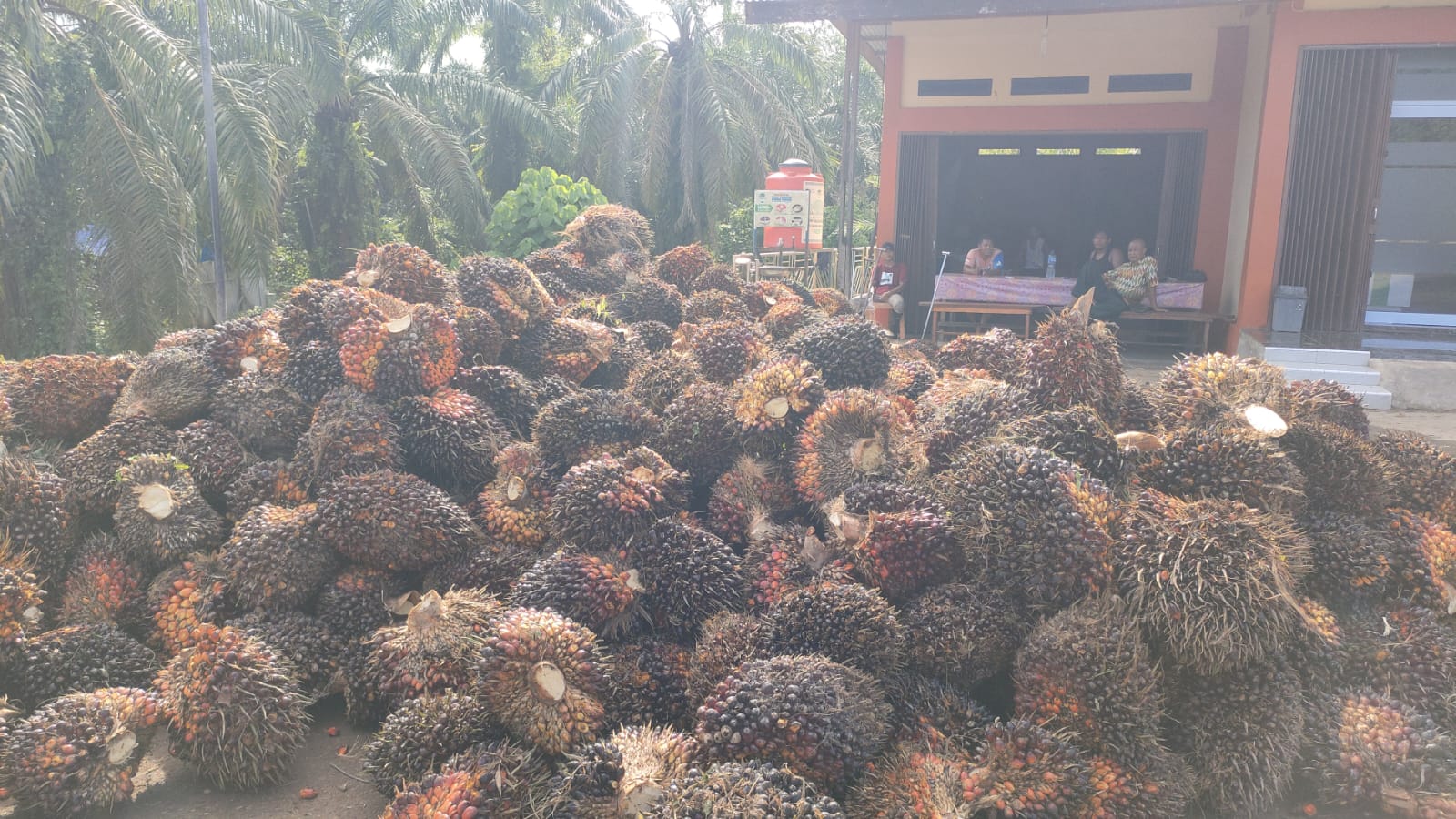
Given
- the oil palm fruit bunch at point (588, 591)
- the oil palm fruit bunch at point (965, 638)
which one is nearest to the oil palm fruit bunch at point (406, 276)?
the oil palm fruit bunch at point (588, 591)

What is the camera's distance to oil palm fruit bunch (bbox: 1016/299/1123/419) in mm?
3277

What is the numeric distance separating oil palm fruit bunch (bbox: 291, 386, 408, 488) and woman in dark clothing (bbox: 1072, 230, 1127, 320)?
9.25 meters

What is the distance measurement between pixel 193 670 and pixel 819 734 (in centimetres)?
189

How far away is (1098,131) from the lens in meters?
12.5

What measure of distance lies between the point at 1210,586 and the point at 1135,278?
32.0ft

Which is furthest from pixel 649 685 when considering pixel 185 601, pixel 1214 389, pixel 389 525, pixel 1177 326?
pixel 1177 326

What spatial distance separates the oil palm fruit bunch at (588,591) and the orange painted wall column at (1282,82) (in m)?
10.2

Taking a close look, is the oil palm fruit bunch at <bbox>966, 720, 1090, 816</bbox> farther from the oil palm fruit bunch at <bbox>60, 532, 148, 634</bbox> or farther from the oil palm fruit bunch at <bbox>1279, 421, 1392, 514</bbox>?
the oil palm fruit bunch at <bbox>60, 532, 148, 634</bbox>

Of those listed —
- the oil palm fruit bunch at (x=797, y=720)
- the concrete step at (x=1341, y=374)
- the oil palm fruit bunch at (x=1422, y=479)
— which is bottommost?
the oil palm fruit bunch at (x=797, y=720)

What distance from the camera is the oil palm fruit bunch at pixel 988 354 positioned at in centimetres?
390

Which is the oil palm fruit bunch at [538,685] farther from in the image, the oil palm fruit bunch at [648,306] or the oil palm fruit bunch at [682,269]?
the oil palm fruit bunch at [682,269]

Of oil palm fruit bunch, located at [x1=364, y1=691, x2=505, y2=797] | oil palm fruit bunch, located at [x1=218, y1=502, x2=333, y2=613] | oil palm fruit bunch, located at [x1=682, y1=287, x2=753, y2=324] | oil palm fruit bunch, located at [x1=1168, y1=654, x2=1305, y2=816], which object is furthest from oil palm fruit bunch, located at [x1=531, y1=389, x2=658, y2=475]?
oil palm fruit bunch, located at [x1=1168, y1=654, x2=1305, y2=816]

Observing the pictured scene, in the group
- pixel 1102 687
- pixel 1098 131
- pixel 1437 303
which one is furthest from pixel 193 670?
pixel 1437 303

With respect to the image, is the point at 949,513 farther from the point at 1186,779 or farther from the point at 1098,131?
the point at 1098,131
